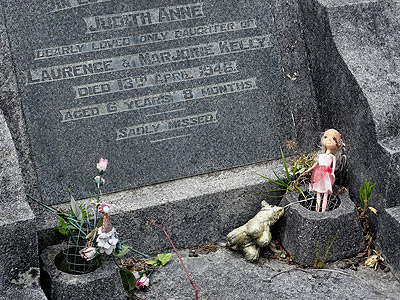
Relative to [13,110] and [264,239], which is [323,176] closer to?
[264,239]

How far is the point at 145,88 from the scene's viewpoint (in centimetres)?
387

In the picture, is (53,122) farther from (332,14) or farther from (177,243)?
(332,14)

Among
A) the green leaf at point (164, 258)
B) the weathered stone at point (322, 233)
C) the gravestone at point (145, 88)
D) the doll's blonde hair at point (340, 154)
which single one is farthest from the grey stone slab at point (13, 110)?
the doll's blonde hair at point (340, 154)

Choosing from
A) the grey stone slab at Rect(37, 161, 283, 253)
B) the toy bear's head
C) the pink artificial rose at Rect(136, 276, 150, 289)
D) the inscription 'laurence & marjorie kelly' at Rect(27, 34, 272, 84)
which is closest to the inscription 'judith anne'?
the inscription 'laurence & marjorie kelly' at Rect(27, 34, 272, 84)

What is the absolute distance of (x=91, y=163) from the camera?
12.3 ft

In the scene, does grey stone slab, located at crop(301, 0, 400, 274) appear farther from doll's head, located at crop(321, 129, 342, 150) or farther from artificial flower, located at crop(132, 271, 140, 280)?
artificial flower, located at crop(132, 271, 140, 280)

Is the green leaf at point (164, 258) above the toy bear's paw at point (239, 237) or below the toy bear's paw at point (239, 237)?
below

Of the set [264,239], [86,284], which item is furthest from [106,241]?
[264,239]

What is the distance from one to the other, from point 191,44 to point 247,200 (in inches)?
43.2

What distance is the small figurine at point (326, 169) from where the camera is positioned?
11.9ft

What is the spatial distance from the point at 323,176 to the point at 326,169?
0.05 metres

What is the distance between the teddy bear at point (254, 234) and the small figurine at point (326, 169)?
0.88 feet

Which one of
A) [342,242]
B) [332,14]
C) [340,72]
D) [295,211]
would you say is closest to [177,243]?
[295,211]

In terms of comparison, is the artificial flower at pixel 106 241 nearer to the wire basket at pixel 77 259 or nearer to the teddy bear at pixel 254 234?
the wire basket at pixel 77 259
